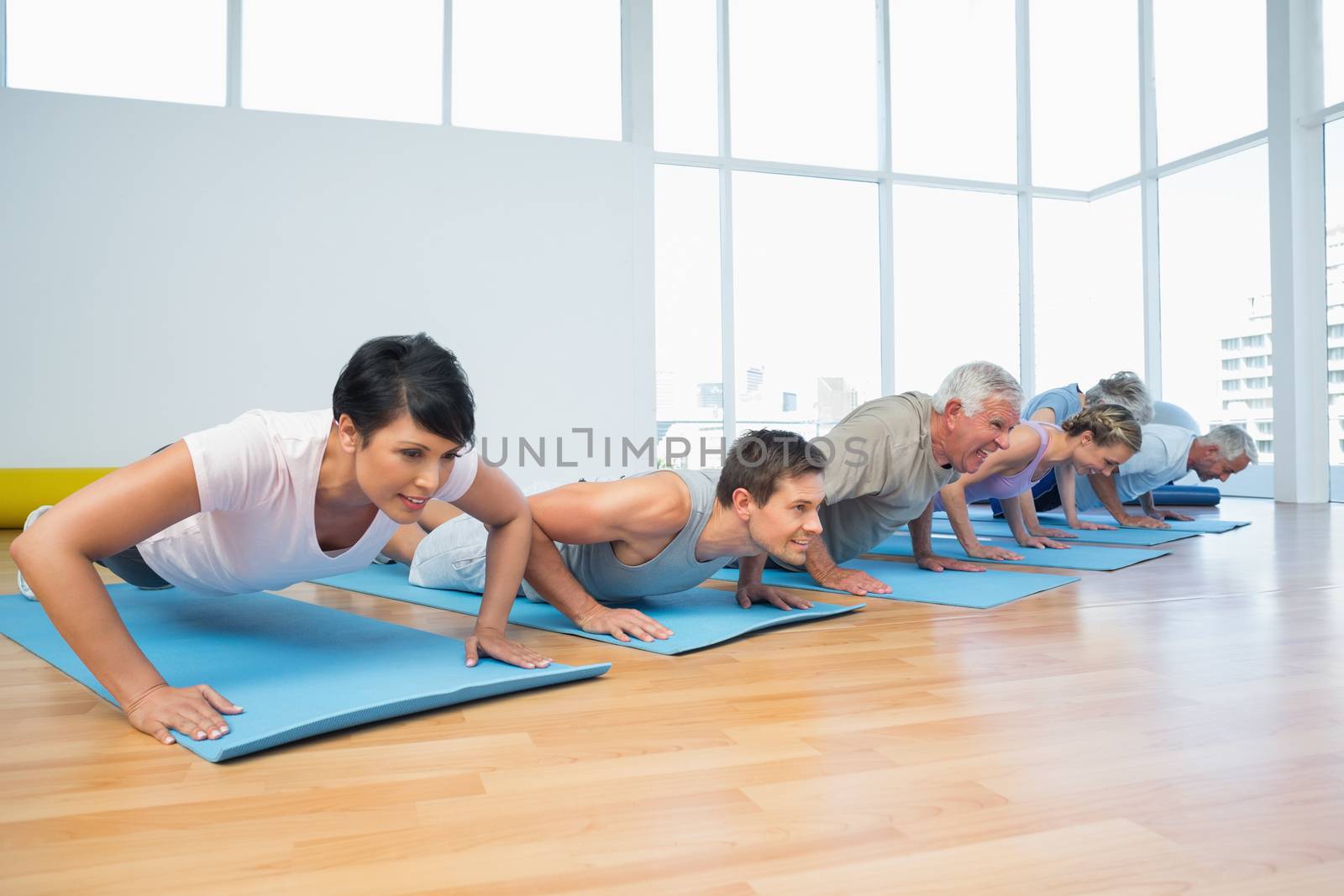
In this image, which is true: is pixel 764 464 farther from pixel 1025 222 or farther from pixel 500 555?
pixel 1025 222

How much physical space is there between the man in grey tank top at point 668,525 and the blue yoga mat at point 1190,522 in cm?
294

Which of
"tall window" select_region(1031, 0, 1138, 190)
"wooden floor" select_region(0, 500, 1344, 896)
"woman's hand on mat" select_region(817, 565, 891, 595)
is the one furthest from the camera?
"tall window" select_region(1031, 0, 1138, 190)

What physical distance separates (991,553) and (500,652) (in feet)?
6.98

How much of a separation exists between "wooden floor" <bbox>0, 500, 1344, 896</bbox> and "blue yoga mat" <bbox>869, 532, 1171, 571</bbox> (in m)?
1.26

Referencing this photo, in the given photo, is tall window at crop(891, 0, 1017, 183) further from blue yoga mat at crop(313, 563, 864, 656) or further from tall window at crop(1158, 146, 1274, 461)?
blue yoga mat at crop(313, 563, 864, 656)

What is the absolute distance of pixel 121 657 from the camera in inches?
53.3

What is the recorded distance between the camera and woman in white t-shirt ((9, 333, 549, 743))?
131 cm

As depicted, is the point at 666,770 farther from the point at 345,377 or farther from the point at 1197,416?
the point at 1197,416

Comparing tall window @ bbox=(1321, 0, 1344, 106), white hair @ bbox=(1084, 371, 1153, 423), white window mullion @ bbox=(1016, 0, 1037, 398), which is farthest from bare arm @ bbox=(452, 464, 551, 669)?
white window mullion @ bbox=(1016, 0, 1037, 398)

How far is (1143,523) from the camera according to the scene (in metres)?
4.33

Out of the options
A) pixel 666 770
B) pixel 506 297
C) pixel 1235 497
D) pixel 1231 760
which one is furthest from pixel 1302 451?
pixel 666 770

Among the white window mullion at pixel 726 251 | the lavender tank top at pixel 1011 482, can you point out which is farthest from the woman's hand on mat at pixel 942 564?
the white window mullion at pixel 726 251

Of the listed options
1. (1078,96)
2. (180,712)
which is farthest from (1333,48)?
(180,712)

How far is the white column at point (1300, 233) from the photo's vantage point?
563 centimetres
